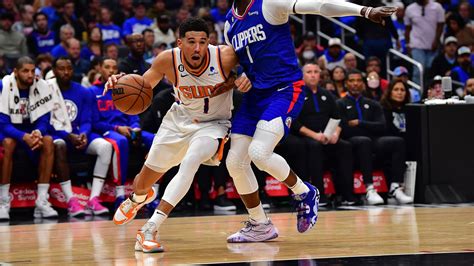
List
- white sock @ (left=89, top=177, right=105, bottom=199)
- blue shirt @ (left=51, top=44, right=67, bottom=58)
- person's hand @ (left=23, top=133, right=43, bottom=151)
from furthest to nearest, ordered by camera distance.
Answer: blue shirt @ (left=51, top=44, right=67, bottom=58), white sock @ (left=89, top=177, right=105, bottom=199), person's hand @ (left=23, top=133, right=43, bottom=151)

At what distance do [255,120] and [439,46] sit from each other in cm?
994

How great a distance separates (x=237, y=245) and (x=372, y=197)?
4459 mm

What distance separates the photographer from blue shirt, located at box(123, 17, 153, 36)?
1567 centimetres

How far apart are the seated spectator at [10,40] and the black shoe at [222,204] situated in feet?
14.8

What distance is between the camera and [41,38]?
14.6m

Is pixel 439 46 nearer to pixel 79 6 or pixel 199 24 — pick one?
pixel 79 6

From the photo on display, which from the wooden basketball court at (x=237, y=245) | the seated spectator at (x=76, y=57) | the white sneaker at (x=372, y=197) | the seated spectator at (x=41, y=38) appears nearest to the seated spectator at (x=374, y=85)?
the white sneaker at (x=372, y=197)

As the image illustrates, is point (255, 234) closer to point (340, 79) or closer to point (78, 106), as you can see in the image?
point (78, 106)

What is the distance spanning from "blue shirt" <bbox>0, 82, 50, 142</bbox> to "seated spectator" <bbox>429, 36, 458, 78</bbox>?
23.5 feet

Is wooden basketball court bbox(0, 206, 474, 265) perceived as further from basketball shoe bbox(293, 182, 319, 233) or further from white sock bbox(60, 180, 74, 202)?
white sock bbox(60, 180, 74, 202)

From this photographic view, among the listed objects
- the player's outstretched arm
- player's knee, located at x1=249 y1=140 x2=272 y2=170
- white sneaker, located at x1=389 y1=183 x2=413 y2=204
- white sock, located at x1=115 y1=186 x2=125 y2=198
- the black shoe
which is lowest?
white sneaker, located at x1=389 y1=183 x2=413 y2=204

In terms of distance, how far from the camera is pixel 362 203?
11.7 meters

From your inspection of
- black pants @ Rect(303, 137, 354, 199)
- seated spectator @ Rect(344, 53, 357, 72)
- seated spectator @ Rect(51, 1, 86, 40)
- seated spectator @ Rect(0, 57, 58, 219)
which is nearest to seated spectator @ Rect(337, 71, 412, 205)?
black pants @ Rect(303, 137, 354, 199)

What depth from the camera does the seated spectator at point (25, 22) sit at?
14844 millimetres
